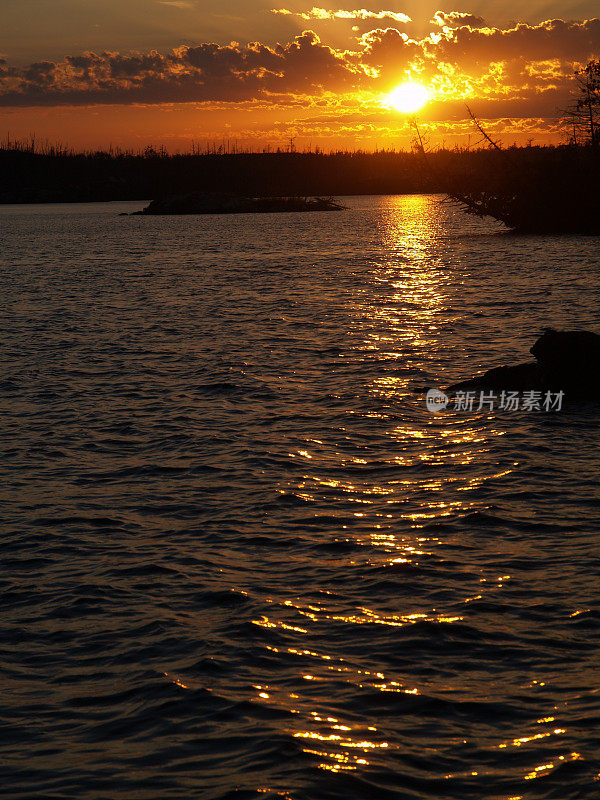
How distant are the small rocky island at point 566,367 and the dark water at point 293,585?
4.86 ft

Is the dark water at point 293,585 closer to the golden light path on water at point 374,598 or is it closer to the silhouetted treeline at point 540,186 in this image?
the golden light path on water at point 374,598

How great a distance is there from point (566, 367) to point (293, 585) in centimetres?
1148

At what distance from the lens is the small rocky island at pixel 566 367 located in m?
19.9

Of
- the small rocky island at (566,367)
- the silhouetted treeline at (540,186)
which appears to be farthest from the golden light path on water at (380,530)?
the silhouetted treeline at (540,186)

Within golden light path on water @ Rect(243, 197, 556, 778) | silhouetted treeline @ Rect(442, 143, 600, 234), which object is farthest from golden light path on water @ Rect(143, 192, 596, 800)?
silhouetted treeline @ Rect(442, 143, 600, 234)

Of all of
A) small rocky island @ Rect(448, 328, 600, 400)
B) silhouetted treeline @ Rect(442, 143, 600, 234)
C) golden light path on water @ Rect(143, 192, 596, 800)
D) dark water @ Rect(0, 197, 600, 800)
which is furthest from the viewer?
silhouetted treeline @ Rect(442, 143, 600, 234)

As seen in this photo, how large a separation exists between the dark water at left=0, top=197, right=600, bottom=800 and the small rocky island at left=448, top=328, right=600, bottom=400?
1.48m

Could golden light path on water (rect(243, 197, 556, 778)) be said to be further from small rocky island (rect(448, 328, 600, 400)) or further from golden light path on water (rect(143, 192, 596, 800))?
small rocky island (rect(448, 328, 600, 400))

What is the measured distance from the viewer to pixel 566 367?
2006cm

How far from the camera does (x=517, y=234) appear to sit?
289 ft

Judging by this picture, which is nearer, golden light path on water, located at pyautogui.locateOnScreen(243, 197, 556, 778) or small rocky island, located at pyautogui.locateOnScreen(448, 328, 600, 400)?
golden light path on water, located at pyautogui.locateOnScreen(243, 197, 556, 778)

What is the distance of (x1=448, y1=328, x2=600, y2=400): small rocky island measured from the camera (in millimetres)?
19922

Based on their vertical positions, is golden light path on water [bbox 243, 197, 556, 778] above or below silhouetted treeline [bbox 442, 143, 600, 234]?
below

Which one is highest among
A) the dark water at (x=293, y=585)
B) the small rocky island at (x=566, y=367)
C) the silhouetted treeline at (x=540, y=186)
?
the silhouetted treeline at (x=540, y=186)
